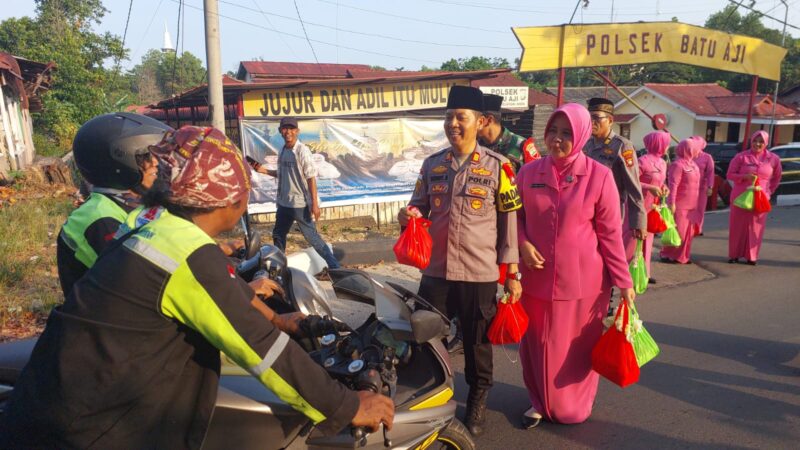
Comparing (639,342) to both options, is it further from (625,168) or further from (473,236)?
(625,168)

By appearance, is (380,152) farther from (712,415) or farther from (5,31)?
(5,31)

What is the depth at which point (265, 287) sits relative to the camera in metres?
2.39

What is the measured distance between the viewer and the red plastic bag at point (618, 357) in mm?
3100

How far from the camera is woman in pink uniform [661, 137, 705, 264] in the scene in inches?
310

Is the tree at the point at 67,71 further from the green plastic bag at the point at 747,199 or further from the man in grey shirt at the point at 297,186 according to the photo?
the green plastic bag at the point at 747,199

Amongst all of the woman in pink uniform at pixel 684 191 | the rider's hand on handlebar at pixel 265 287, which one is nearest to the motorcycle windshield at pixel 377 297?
the rider's hand on handlebar at pixel 265 287

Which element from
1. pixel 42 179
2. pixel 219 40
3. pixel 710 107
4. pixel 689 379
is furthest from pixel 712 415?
pixel 710 107

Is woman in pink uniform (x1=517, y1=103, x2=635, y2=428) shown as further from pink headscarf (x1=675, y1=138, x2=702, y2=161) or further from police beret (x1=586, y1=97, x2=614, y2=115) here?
pink headscarf (x1=675, y1=138, x2=702, y2=161)

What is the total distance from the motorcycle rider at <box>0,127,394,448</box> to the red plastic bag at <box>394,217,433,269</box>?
165 cm

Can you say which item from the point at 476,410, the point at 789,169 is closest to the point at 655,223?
the point at 476,410

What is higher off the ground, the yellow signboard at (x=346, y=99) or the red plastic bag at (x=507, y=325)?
the yellow signboard at (x=346, y=99)

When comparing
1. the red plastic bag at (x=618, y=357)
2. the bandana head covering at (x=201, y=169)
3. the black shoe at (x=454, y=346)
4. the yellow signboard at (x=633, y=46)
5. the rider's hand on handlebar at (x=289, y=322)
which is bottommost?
the black shoe at (x=454, y=346)

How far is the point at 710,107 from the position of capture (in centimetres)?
2566

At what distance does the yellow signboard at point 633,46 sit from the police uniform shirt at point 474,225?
686 centimetres
